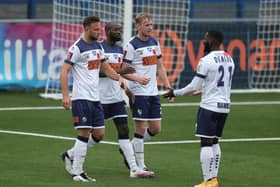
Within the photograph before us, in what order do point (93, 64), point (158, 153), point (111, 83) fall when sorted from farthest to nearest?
1. point (158, 153)
2. point (111, 83)
3. point (93, 64)

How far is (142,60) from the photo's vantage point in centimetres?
1360

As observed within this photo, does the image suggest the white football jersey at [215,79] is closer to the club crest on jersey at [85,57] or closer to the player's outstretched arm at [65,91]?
the club crest on jersey at [85,57]

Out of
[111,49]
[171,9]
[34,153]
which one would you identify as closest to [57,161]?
[34,153]

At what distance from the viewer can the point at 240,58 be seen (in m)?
24.5

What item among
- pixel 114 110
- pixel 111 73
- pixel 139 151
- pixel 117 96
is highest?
pixel 111 73

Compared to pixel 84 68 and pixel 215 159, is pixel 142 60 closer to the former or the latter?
pixel 84 68

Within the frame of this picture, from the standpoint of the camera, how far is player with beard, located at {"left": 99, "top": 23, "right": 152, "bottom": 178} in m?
13.1

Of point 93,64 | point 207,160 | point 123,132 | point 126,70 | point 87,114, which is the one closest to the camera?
point 207,160

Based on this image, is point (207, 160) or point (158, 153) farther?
point (158, 153)

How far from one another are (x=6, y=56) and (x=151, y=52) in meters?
10.2

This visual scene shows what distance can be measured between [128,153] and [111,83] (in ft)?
3.48

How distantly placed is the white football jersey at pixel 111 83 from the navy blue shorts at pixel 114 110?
6 centimetres

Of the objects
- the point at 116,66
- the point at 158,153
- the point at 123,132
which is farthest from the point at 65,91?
the point at 158,153

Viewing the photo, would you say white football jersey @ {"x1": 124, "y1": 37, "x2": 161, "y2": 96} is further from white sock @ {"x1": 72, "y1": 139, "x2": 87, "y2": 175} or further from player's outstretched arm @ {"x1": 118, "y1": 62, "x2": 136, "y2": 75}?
white sock @ {"x1": 72, "y1": 139, "x2": 87, "y2": 175}
